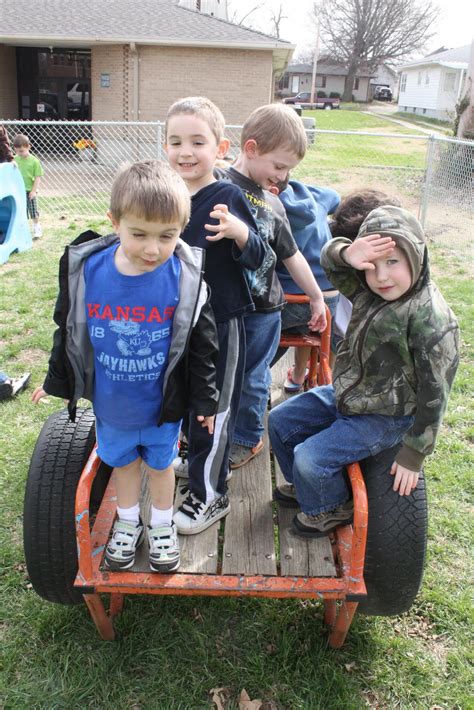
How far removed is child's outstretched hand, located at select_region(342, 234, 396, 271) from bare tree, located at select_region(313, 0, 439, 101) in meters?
64.8

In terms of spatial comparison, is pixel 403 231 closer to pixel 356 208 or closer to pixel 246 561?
pixel 356 208

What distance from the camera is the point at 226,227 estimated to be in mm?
2133

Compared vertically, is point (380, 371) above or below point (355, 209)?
below

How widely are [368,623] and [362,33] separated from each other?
66.6m

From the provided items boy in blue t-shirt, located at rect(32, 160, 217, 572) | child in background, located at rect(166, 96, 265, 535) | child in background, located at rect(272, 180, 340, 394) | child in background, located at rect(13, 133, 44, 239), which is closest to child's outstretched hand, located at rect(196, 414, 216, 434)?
boy in blue t-shirt, located at rect(32, 160, 217, 572)

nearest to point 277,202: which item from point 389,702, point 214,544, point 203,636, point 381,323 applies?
point 381,323

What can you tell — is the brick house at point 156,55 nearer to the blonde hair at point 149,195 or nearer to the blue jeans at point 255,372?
the blue jeans at point 255,372

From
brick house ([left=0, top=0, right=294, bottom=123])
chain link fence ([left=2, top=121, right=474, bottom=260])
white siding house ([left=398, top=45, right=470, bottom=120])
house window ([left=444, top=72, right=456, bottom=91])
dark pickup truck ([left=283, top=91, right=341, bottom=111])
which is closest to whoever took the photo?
chain link fence ([left=2, top=121, right=474, bottom=260])

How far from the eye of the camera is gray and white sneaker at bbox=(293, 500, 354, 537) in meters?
2.49

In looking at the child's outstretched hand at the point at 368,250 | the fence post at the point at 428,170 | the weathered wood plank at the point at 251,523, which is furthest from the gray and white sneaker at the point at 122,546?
the fence post at the point at 428,170

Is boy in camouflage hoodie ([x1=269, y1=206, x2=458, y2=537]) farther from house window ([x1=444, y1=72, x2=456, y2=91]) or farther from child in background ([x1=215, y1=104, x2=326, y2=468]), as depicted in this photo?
house window ([x1=444, y1=72, x2=456, y2=91])

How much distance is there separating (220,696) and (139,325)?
1.39 meters

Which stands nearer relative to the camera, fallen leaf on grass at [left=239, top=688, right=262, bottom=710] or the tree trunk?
fallen leaf on grass at [left=239, top=688, right=262, bottom=710]

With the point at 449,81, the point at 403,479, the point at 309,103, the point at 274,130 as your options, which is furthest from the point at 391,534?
the point at 309,103
